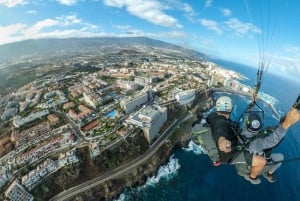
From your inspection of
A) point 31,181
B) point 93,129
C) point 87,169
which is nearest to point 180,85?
point 93,129

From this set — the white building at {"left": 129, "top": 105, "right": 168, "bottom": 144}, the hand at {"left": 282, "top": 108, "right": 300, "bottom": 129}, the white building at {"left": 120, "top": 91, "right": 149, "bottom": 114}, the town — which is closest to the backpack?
the hand at {"left": 282, "top": 108, "right": 300, "bottom": 129}

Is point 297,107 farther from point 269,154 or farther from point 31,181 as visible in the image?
point 31,181

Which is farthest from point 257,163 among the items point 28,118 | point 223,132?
point 28,118

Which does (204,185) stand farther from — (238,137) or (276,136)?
(276,136)

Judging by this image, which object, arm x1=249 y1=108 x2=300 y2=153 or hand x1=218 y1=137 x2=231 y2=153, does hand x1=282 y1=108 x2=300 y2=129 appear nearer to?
arm x1=249 y1=108 x2=300 y2=153

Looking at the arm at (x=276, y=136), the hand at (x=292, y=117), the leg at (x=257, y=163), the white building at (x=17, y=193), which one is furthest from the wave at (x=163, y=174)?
the hand at (x=292, y=117)
